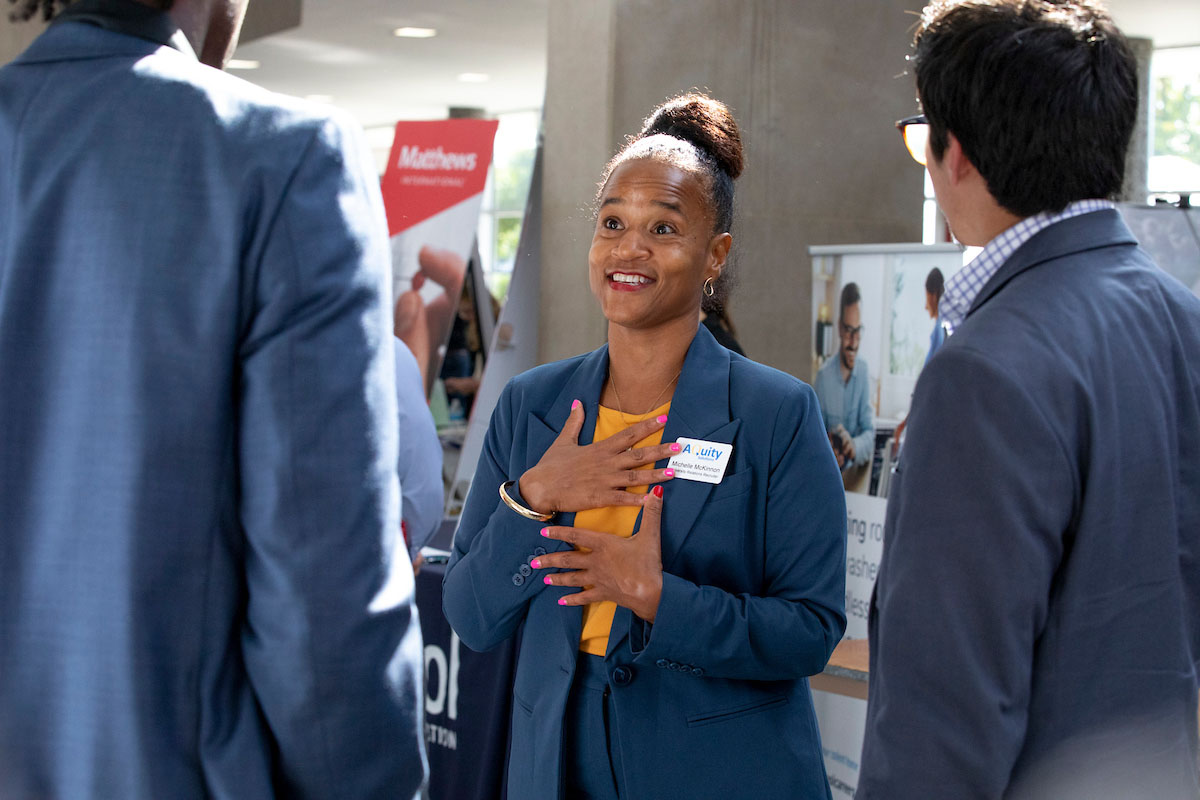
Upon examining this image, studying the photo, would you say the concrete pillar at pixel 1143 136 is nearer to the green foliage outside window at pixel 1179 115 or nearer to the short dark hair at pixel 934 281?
the green foliage outside window at pixel 1179 115

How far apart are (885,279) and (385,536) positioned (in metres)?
3.52

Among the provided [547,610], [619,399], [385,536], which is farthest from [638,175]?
[385,536]

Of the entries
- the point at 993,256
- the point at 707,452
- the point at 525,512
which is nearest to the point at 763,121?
the point at 707,452

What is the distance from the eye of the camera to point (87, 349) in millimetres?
929

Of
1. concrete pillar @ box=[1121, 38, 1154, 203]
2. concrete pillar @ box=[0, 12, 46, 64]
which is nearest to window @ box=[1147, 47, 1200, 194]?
concrete pillar @ box=[1121, 38, 1154, 203]

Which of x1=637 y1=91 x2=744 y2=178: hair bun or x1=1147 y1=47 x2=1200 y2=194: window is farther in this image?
x1=1147 y1=47 x2=1200 y2=194: window

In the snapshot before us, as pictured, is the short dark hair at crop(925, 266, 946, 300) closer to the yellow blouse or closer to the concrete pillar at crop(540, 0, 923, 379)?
the concrete pillar at crop(540, 0, 923, 379)

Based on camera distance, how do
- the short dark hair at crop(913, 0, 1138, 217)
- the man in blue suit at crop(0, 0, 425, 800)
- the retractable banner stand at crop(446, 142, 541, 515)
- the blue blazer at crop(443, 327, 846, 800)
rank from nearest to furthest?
the man in blue suit at crop(0, 0, 425, 800)
the short dark hair at crop(913, 0, 1138, 217)
the blue blazer at crop(443, 327, 846, 800)
the retractable banner stand at crop(446, 142, 541, 515)

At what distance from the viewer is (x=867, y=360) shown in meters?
4.22

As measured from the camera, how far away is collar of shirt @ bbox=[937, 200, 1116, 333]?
3.62ft

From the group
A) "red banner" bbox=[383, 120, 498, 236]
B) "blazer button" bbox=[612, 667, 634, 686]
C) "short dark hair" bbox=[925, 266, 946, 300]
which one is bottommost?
"blazer button" bbox=[612, 667, 634, 686]

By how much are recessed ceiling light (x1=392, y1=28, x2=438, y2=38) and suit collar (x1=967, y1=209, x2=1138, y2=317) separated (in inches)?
390

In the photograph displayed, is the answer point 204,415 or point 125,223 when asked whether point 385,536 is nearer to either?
point 204,415

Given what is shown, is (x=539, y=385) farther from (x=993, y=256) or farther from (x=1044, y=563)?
(x=1044, y=563)
